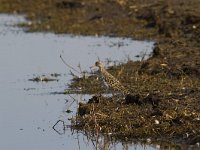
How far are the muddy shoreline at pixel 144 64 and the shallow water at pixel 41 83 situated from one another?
0.40 m

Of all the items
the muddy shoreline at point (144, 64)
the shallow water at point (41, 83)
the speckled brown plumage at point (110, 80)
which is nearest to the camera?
the muddy shoreline at point (144, 64)

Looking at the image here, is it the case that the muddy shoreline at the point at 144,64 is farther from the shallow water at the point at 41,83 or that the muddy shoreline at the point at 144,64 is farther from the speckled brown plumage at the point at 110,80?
the shallow water at the point at 41,83

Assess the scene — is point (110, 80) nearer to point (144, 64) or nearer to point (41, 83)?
point (144, 64)

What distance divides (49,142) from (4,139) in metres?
0.65

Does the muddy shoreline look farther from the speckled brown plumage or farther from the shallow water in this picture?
the shallow water

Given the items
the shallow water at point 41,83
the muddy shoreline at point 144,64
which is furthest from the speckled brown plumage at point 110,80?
the shallow water at point 41,83

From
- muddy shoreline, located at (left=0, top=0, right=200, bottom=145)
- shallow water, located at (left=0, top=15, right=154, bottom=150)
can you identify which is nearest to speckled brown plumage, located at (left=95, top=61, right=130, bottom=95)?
muddy shoreline, located at (left=0, top=0, right=200, bottom=145)

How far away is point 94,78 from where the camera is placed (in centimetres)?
1296

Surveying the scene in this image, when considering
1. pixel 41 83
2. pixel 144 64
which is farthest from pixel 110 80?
pixel 41 83

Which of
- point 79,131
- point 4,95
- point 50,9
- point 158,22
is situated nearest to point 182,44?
point 158,22

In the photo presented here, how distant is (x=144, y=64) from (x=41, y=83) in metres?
1.88

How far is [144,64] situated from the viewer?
44.1 feet

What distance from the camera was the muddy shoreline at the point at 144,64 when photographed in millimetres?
9594

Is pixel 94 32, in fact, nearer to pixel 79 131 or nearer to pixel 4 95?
pixel 4 95
